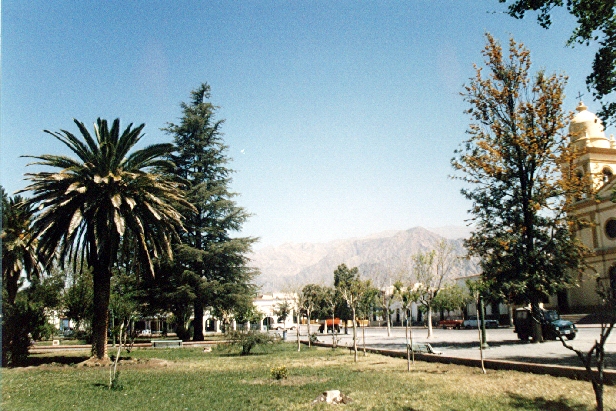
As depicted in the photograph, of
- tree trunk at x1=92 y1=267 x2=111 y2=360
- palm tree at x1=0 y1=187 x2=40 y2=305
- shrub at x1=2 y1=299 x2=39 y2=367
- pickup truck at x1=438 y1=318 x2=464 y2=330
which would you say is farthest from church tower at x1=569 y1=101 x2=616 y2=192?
palm tree at x1=0 y1=187 x2=40 y2=305

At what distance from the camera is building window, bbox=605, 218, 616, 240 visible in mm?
42438

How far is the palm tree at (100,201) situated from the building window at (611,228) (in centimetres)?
4003

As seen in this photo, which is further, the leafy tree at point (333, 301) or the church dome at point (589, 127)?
the church dome at point (589, 127)

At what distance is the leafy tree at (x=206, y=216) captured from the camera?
3778 centimetres

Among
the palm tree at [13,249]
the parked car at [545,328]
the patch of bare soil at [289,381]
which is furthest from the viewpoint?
the palm tree at [13,249]

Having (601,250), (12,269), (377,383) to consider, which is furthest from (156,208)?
(601,250)

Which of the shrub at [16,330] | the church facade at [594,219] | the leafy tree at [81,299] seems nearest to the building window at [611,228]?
the church facade at [594,219]

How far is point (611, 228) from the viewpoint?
1688 inches

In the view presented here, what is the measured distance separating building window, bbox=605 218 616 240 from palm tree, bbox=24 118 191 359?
4003cm

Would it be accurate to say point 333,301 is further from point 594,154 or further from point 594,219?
point 594,154

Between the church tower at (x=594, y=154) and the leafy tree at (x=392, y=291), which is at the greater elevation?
the church tower at (x=594, y=154)

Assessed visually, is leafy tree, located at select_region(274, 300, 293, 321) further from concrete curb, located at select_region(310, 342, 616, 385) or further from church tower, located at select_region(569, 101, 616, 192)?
concrete curb, located at select_region(310, 342, 616, 385)

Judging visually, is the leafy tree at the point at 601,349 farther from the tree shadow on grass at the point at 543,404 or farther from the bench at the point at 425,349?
the bench at the point at 425,349

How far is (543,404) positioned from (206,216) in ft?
111
